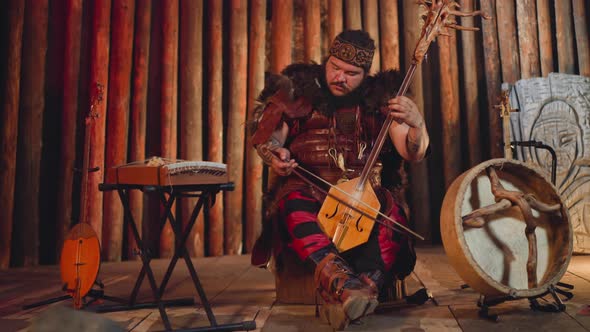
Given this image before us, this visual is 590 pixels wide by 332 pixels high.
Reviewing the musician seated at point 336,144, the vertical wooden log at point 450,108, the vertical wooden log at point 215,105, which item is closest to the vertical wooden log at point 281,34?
the vertical wooden log at point 215,105

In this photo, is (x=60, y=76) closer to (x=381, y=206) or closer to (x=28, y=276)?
(x=28, y=276)

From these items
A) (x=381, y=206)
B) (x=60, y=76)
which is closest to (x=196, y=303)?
(x=381, y=206)

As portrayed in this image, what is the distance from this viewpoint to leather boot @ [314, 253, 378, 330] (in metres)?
2.06

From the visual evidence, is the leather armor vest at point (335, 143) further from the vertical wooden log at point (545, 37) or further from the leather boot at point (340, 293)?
the vertical wooden log at point (545, 37)

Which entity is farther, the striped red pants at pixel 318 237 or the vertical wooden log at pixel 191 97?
the vertical wooden log at pixel 191 97

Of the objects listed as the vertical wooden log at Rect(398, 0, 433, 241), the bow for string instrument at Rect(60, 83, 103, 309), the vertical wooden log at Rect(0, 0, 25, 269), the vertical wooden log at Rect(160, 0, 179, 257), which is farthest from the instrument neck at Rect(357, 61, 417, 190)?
the vertical wooden log at Rect(0, 0, 25, 269)

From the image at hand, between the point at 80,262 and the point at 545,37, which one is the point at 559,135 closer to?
the point at 545,37

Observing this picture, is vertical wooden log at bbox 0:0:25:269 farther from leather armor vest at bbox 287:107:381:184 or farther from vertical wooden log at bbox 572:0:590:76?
vertical wooden log at bbox 572:0:590:76

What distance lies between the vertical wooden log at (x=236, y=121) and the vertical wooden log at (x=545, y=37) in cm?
292

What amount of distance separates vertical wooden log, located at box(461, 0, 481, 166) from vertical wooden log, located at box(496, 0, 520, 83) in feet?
0.88

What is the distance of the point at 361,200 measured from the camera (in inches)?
98.7

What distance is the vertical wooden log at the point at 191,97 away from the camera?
482 cm

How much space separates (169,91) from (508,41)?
3.37m

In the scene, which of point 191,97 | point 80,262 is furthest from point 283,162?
point 191,97
